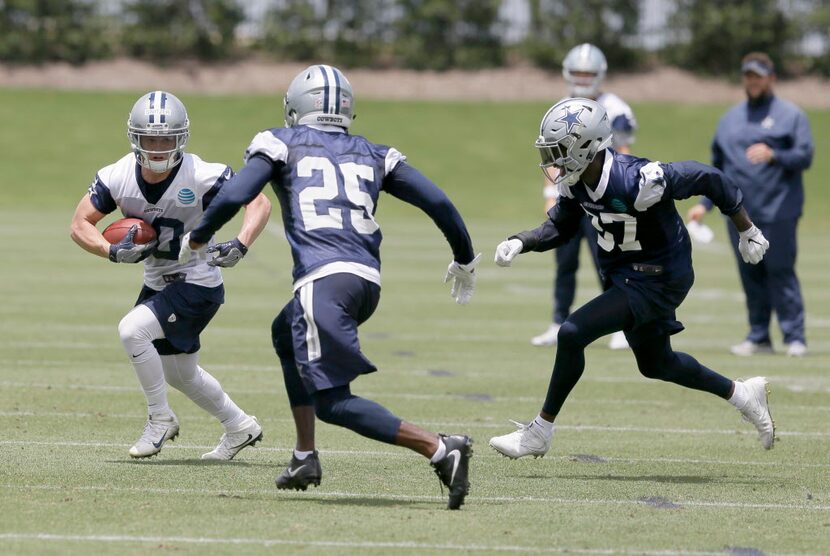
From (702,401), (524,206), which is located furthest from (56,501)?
(524,206)

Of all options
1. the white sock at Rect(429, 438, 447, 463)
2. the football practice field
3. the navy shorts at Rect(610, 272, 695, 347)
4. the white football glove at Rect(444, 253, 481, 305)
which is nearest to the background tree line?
the football practice field

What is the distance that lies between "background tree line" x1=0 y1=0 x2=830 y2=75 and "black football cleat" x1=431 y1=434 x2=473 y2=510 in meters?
31.6

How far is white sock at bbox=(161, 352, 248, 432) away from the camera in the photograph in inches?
258

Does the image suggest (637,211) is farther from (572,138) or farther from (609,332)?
(609,332)

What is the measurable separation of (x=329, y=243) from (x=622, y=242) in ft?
5.29

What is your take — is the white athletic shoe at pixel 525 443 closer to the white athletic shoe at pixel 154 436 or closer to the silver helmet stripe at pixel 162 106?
the white athletic shoe at pixel 154 436

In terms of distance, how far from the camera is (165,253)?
6.50m

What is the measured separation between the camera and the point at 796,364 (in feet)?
33.2

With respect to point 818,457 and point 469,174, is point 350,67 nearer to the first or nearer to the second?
point 469,174

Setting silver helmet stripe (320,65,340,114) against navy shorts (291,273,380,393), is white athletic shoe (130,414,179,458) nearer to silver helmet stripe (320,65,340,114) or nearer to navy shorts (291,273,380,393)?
navy shorts (291,273,380,393)

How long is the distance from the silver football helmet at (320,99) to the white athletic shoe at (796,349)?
5.90 meters

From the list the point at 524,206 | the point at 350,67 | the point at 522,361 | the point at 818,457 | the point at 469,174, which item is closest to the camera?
the point at 818,457

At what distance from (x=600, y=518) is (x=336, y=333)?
121cm

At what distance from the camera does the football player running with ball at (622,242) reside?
6.17 m
